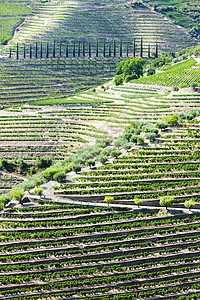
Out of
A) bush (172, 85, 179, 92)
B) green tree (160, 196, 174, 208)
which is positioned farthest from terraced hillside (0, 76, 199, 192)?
green tree (160, 196, 174, 208)

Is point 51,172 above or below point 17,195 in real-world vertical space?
above

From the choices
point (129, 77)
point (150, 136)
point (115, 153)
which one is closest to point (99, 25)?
point (129, 77)

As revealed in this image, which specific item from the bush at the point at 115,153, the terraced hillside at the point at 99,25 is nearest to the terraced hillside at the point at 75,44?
the terraced hillside at the point at 99,25

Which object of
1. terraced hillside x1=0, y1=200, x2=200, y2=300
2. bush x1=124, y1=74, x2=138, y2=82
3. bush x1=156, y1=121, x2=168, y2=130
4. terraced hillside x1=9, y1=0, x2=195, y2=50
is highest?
terraced hillside x1=9, y1=0, x2=195, y2=50

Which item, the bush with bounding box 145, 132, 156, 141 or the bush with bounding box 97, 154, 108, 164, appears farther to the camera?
the bush with bounding box 145, 132, 156, 141

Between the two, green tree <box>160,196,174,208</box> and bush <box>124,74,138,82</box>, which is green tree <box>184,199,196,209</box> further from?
bush <box>124,74,138,82</box>

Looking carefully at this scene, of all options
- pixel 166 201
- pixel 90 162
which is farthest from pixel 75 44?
pixel 166 201

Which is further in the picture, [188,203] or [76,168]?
[76,168]

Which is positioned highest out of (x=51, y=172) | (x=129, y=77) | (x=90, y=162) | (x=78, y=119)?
(x=129, y=77)

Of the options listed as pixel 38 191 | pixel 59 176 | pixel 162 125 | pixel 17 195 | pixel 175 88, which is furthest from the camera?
pixel 175 88

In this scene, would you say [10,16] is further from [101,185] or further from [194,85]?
[101,185]

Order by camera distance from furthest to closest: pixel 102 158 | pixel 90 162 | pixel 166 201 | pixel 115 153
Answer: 1. pixel 115 153
2. pixel 102 158
3. pixel 90 162
4. pixel 166 201

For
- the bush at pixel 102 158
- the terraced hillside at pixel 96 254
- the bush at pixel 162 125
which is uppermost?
the bush at pixel 162 125

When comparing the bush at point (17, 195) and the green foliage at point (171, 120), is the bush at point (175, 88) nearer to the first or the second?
the green foliage at point (171, 120)
